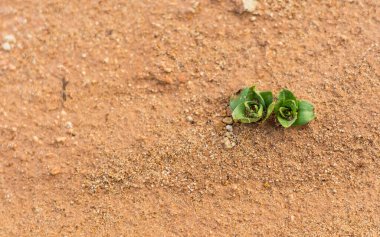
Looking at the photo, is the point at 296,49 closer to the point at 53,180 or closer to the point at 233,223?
the point at 233,223

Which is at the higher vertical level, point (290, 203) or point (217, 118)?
point (217, 118)

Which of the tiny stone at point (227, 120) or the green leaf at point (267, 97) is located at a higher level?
the green leaf at point (267, 97)

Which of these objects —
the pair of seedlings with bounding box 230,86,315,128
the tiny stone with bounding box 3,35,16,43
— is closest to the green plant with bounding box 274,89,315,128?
the pair of seedlings with bounding box 230,86,315,128

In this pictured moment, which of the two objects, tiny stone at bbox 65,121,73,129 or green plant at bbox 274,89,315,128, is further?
tiny stone at bbox 65,121,73,129

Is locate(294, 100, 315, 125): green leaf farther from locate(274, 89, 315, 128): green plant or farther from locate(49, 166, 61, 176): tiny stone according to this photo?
locate(49, 166, 61, 176): tiny stone

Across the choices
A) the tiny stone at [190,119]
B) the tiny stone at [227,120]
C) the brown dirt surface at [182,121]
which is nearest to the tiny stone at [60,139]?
the brown dirt surface at [182,121]

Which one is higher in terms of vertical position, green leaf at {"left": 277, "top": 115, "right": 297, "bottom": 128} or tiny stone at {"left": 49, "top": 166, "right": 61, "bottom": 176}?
green leaf at {"left": 277, "top": 115, "right": 297, "bottom": 128}

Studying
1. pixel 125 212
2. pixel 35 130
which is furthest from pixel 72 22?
pixel 125 212

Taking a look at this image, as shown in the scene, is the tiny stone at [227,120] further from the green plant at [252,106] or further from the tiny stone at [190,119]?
the tiny stone at [190,119]
